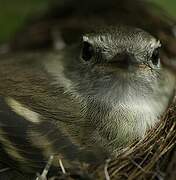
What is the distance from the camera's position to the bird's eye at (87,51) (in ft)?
10.7

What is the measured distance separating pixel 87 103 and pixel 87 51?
33 centimetres

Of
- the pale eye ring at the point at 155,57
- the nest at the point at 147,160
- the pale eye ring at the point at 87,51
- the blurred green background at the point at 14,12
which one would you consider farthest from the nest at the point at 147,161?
the blurred green background at the point at 14,12

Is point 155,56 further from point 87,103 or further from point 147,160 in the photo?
point 147,160

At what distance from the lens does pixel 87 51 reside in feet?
10.9

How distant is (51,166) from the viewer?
3025mm

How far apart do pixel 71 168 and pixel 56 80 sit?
66 centimetres

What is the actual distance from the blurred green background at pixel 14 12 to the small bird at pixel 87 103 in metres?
2.16

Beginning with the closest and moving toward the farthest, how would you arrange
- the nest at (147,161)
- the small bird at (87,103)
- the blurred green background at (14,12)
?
1. the nest at (147,161)
2. the small bird at (87,103)
3. the blurred green background at (14,12)

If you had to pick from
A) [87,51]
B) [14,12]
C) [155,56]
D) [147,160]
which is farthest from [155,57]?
[14,12]

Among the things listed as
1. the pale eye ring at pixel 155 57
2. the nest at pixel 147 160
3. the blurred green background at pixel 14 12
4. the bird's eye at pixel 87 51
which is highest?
the pale eye ring at pixel 155 57

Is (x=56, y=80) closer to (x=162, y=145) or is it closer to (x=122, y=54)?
(x=122, y=54)

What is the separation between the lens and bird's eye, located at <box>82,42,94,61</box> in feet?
10.7

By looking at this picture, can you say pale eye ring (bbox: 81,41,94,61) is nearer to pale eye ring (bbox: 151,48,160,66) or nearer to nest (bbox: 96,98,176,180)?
pale eye ring (bbox: 151,48,160,66)

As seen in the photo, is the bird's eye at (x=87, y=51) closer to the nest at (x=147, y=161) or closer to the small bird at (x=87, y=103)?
the small bird at (x=87, y=103)
